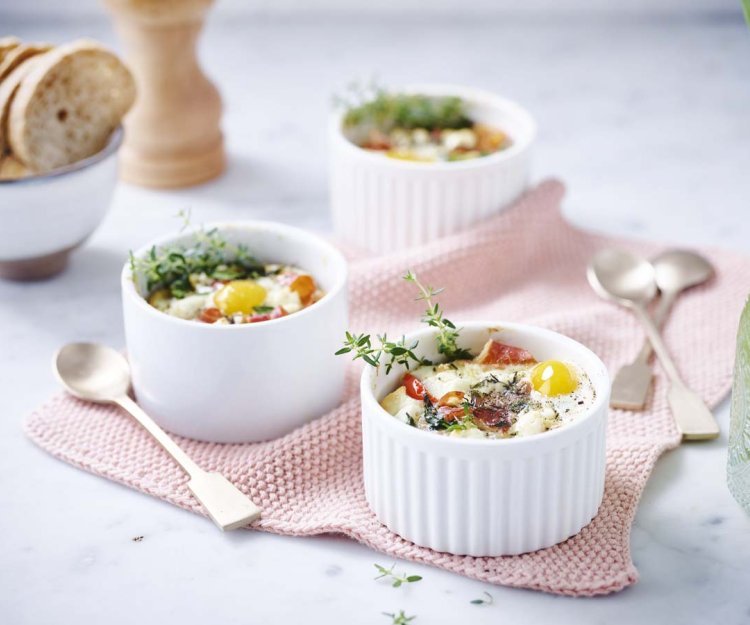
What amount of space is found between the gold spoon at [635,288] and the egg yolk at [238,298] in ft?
2.03

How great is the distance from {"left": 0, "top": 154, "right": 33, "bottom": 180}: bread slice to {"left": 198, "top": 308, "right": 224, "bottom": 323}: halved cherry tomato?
489 millimetres

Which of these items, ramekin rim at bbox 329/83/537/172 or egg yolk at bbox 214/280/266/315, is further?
ramekin rim at bbox 329/83/537/172

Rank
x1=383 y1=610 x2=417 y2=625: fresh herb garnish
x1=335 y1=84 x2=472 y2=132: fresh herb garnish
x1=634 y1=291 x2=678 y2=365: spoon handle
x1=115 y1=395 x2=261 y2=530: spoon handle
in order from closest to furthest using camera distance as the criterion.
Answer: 1. x1=383 y1=610 x2=417 y2=625: fresh herb garnish
2. x1=115 y1=395 x2=261 y2=530: spoon handle
3. x1=634 y1=291 x2=678 y2=365: spoon handle
4. x1=335 y1=84 x2=472 y2=132: fresh herb garnish

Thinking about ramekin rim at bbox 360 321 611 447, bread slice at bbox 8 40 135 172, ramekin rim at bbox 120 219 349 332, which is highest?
bread slice at bbox 8 40 135 172

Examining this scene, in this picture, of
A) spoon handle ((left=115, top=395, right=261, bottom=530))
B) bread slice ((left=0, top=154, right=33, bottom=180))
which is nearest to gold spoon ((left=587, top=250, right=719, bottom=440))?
spoon handle ((left=115, top=395, right=261, bottom=530))

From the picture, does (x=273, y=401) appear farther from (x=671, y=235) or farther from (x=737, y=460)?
(x=671, y=235)

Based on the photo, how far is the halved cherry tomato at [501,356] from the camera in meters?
1.51

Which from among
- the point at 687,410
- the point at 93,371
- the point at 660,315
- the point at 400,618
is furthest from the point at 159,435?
the point at 660,315

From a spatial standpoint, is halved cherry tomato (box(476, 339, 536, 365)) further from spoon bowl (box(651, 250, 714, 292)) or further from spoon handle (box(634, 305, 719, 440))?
spoon bowl (box(651, 250, 714, 292))

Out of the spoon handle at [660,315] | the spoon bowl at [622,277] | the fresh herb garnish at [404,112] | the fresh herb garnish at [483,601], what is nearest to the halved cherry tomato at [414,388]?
the fresh herb garnish at [483,601]

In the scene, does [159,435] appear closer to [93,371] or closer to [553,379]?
[93,371]

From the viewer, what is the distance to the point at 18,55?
1972 millimetres

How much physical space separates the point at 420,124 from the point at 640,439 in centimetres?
89

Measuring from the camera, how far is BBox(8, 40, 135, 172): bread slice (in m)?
1.91
